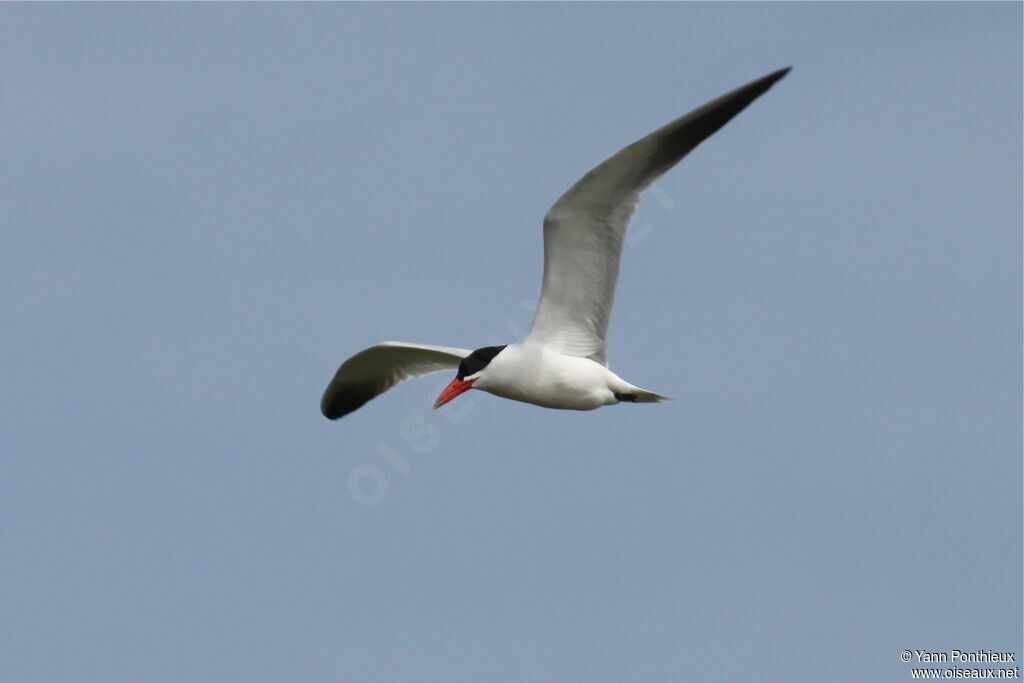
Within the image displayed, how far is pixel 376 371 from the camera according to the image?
Result: 17.2 meters

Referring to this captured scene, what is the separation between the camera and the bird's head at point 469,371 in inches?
567

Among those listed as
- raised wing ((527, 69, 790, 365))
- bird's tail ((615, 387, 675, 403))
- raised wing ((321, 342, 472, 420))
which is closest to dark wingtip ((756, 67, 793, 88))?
raised wing ((527, 69, 790, 365))

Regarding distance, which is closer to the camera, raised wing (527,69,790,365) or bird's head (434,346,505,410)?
raised wing (527,69,790,365)

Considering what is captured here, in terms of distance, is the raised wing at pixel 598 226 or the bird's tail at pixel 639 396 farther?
the bird's tail at pixel 639 396

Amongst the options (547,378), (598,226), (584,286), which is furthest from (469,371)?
(598,226)

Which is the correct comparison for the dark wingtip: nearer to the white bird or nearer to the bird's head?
the white bird

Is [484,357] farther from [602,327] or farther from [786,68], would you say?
[786,68]

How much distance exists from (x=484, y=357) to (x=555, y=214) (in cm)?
162

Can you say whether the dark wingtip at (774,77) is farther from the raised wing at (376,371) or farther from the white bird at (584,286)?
the raised wing at (376,371)

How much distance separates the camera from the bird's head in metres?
14.4

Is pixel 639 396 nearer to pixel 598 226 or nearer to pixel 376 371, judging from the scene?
pixel 598 226

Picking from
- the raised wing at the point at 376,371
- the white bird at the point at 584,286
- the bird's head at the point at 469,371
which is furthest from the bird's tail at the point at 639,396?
the raised wing at the point at 376,371

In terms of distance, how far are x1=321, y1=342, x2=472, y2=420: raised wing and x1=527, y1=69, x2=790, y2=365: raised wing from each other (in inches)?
88.1

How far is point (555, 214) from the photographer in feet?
44.5
